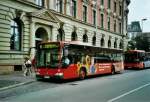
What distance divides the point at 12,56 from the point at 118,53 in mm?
11407

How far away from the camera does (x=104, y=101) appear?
1256cm

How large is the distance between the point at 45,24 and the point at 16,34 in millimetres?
4360

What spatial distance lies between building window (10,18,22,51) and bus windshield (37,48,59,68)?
21.0 feet

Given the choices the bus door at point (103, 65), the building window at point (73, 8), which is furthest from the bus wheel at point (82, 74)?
the building window at point (73, 8)

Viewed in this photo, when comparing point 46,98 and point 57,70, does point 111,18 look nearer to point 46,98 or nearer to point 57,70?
point 57,70

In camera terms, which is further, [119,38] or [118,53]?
[119,38]

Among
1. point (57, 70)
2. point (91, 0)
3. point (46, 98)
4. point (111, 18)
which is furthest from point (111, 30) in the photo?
point (46, 98)

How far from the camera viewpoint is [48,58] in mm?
20812

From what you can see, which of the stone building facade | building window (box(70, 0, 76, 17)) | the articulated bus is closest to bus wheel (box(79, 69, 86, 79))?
the articulated bus

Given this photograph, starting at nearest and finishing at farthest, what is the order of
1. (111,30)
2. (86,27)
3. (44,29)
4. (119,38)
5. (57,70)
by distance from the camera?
(57,70) < (44,29) < (86,27) < (111,30) < (119,38)

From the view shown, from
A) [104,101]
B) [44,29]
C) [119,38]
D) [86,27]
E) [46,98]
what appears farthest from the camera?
[119,38]

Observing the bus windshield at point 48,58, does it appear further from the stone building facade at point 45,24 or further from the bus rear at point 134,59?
the bus rear at point 134,59

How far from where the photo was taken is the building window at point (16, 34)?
1065 inches

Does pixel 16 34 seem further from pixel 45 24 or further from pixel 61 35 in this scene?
pixel 61 35
